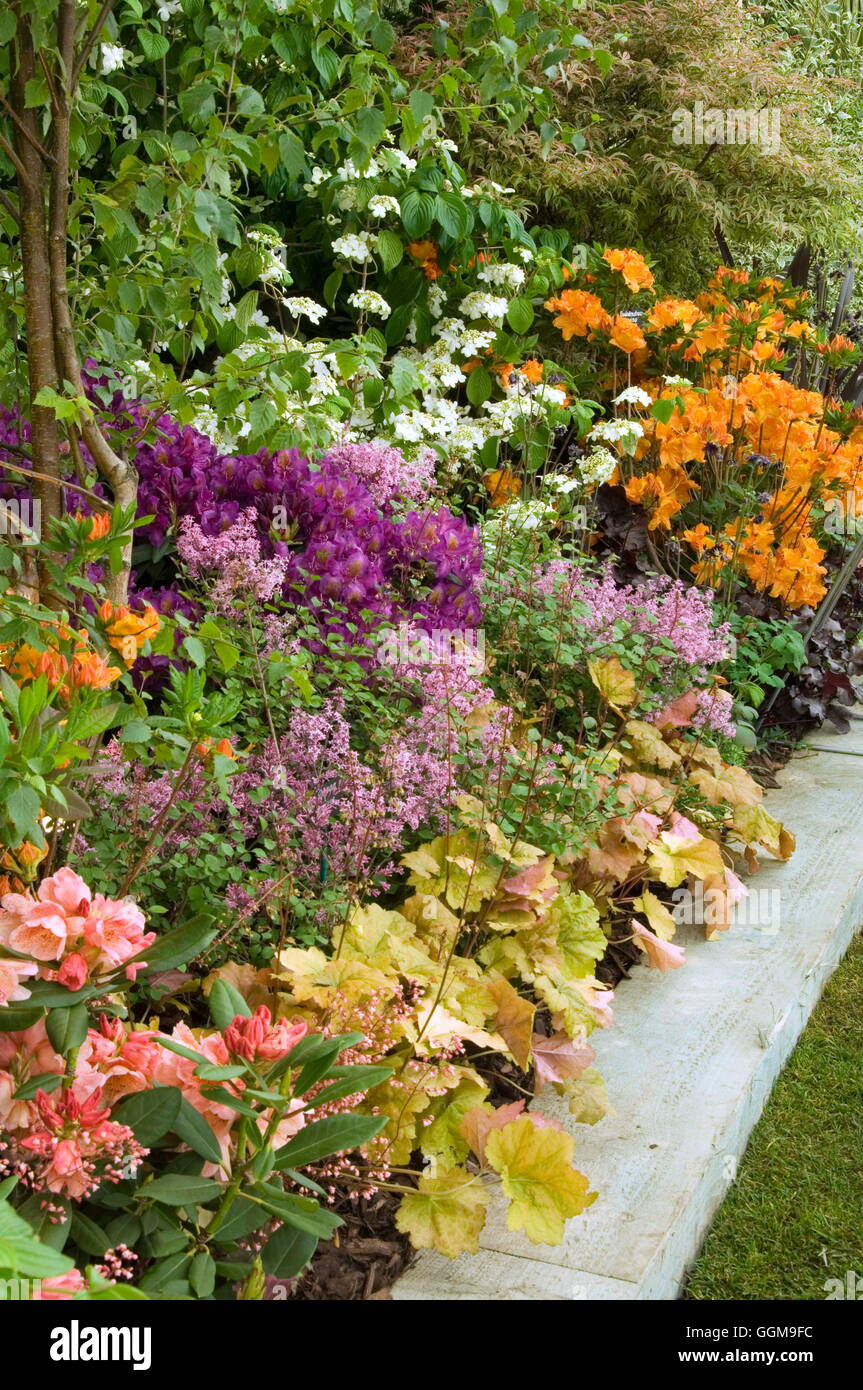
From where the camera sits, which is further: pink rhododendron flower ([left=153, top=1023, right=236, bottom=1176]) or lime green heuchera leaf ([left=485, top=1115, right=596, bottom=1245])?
lime green heuchera leaf ([left=485, top=1115, right=596, bottom=1245])

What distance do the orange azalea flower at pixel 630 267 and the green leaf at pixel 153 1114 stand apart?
3902 millimetres

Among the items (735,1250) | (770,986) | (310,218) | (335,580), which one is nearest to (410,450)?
(335,580)

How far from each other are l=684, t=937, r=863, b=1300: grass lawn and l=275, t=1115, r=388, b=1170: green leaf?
87cm

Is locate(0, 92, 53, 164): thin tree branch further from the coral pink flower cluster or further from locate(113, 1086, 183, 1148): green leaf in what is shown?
locate(113, 1086, 183, 1148): green leaf

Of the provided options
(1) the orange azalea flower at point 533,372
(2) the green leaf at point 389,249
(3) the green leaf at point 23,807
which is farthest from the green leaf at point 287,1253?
(2) the green leaf at point 389,249

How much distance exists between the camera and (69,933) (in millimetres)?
1599

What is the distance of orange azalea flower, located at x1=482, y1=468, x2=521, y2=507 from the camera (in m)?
4.69

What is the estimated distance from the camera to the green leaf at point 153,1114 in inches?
63.4

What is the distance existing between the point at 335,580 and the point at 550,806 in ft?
2.30

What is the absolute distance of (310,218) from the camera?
210 inches

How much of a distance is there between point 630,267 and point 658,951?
113 inches

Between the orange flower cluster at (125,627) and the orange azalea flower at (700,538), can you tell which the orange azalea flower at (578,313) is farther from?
the orange flower cluster at (125,627)

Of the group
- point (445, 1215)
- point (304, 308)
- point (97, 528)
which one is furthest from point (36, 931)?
point (304, 308)

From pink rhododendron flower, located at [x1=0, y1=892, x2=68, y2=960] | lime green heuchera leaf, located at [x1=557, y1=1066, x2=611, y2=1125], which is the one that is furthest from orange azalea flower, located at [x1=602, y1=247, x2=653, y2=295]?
pink rhododendron flower, located at [x1=0, y1=892, x2=68, y2=960]
